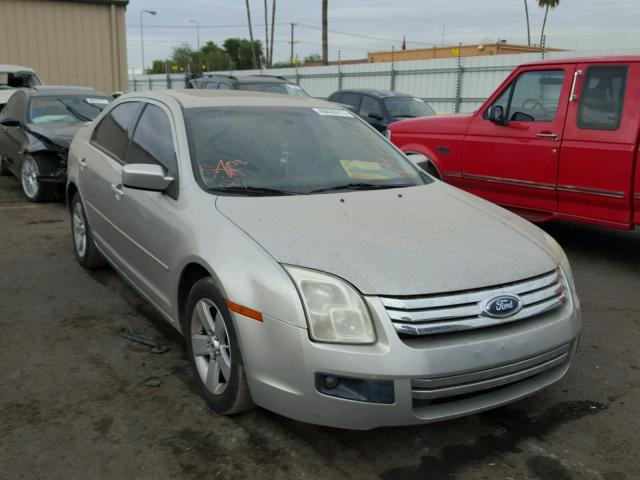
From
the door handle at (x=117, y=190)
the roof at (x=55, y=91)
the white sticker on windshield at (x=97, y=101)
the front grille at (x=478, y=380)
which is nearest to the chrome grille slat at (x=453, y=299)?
the front grille at (x=478, y=380)

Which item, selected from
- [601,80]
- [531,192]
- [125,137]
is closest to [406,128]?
[531,192]

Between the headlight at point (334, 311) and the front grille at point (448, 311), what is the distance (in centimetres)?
11

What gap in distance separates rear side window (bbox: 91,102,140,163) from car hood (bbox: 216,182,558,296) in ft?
5.09

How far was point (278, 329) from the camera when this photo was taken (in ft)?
8.65

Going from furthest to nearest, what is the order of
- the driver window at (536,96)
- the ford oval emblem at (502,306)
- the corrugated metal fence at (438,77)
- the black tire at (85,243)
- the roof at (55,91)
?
the corrugated metal fence at (438,77) → the roof at (55,91) → the driver window at (536,96) → the black tire at (85,243) → the ford oval emblem at (502,306)

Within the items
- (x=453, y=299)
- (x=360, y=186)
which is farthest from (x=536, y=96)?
(x=453, y=299)

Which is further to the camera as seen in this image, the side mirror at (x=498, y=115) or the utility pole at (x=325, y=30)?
the utility pole at (x=325, y=30)

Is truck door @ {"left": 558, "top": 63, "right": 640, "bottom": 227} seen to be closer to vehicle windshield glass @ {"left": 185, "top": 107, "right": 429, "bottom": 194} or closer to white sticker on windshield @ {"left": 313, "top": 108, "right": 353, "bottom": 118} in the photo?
vehicle windshield glass @ {"left": 185, "top": 107, "right": 429, "bottom": 194}

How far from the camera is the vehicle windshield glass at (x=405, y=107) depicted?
505 inches

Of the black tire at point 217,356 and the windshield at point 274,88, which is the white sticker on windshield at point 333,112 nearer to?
the black tire at point 217,356

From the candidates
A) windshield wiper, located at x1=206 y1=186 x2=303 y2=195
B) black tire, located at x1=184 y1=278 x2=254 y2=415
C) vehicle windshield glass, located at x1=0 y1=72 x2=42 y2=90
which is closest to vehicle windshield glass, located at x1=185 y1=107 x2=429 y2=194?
windshield wiper, located at x1=206 y1=186 x2=303 y2=195

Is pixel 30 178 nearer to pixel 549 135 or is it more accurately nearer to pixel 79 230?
pixel 79 230

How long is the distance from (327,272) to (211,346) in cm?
83

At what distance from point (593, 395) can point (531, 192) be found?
3216 millimetres
